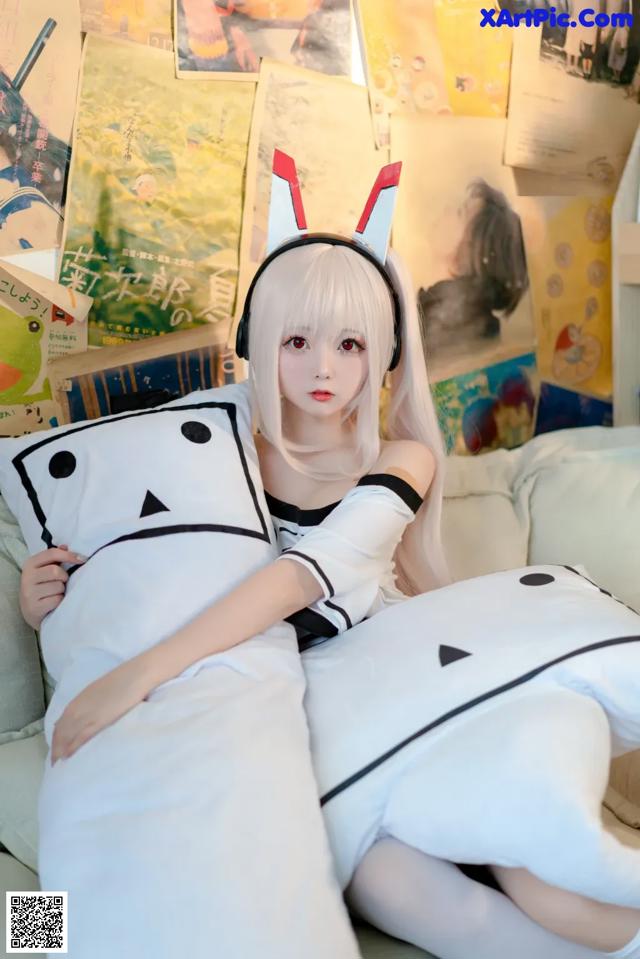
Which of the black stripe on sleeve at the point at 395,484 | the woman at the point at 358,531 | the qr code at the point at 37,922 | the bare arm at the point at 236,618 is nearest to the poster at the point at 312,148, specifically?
the woman at the point at 358,531

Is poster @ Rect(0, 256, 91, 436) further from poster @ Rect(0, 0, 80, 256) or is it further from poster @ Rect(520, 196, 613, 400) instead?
poster @ Rect(520, 196, 613, 400)

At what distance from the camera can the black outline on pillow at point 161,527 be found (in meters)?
1.15

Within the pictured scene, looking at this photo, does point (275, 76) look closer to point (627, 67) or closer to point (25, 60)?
point (25, 60)

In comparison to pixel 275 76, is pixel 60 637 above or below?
below

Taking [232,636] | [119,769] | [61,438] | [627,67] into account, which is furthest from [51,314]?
[627,67]

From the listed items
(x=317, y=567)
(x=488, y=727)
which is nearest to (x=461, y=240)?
(x=317, y=567)

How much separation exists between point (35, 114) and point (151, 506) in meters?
0.62

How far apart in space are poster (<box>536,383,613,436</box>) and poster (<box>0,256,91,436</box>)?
0.97 metres

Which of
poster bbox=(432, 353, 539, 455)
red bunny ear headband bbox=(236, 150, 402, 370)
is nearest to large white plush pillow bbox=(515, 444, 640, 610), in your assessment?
poster bbox=(432, 353, 539, 455)

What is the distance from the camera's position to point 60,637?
113 centimetres

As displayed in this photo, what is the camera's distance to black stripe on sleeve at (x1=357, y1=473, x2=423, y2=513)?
1222 millimetres

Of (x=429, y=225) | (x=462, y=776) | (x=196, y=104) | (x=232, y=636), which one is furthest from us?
(x=429, y=225)

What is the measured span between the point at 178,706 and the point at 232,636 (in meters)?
0.12

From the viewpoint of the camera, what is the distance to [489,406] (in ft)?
6.35
